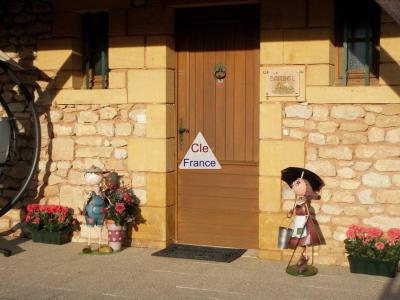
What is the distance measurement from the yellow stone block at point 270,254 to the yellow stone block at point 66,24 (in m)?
3.27

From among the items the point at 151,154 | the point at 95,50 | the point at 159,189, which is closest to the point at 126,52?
the point at 95,50

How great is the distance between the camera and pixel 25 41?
8312 millimetres

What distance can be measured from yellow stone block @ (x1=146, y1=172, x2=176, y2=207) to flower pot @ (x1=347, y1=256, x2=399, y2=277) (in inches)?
83.1

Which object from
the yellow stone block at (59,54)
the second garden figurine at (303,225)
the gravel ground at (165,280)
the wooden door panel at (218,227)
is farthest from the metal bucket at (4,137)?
the second garden figurine at (303,225)

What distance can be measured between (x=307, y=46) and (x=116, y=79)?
7.21ft

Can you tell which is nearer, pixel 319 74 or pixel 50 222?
pixel 319 74

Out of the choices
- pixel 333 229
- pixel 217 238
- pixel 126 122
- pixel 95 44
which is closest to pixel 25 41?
pixel 95 44

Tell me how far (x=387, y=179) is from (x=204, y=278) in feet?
6.52

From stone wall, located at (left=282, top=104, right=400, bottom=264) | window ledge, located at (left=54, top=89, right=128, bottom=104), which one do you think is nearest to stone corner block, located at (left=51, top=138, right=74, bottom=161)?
window ledge, located at (left=54, top=89, right=128, bottom=104)

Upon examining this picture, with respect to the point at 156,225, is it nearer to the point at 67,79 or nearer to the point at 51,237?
the point at 51,237

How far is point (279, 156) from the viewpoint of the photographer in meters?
7.19

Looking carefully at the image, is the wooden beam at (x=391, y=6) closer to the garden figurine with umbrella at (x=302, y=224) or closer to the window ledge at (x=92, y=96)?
the garden figurine with umbrella at (x=302, y=224)

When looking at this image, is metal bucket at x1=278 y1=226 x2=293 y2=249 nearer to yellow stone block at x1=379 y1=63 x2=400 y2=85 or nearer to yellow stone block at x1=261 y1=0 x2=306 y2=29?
yellow stone block at x1=379 y1=63 x2=400 y2=85

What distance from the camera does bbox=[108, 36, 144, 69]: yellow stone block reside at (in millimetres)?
7793
